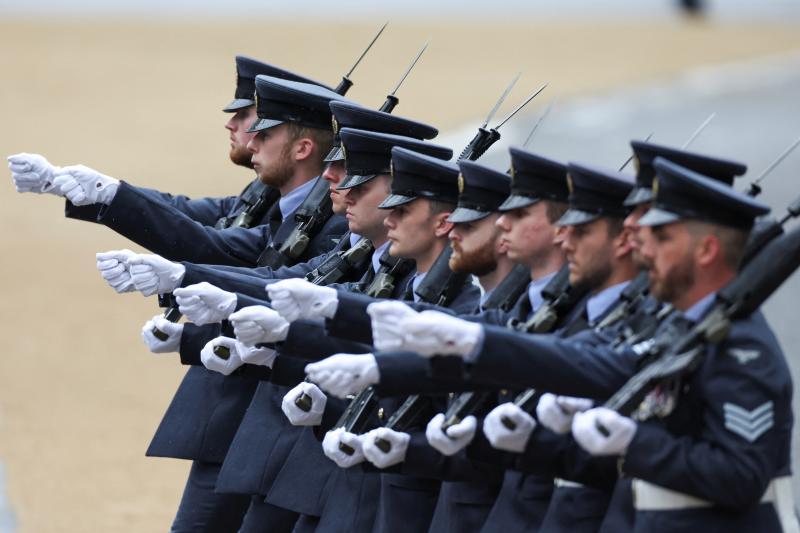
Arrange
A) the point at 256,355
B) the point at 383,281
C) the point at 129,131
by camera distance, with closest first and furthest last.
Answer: the point at 383,281, the point at 256,355, the point at 129,131

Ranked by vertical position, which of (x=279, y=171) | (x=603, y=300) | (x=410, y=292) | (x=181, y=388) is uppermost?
(x=603, y=300)

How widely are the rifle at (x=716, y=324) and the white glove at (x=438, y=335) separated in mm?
390

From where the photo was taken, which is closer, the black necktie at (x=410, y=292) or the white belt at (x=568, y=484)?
the white belt at (x=568, y=484)

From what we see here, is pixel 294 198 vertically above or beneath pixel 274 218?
above

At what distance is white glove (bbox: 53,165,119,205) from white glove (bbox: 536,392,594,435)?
3.00 meters

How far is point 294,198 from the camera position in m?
7.96

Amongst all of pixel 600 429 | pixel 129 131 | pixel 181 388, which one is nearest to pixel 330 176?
pixel 181 388

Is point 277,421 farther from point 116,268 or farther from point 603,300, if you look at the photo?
point 603,300

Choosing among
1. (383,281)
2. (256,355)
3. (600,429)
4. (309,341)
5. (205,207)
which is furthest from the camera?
(205,207)

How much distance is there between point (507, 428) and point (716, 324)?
64cm

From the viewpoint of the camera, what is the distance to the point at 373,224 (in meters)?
7.00

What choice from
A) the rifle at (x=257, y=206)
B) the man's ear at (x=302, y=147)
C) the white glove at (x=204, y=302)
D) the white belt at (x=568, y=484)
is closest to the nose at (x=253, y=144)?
the man's ear at (x=302, y=147)

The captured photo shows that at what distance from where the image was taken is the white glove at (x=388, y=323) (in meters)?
5.14

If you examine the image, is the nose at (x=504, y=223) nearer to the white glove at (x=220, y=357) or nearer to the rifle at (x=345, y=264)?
the rifle at (x=345, y=264)
